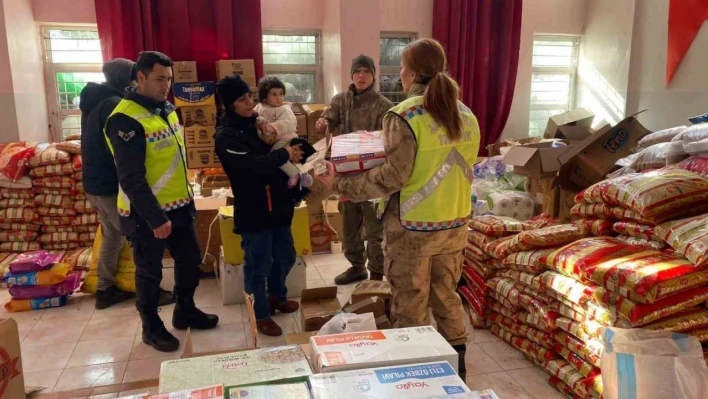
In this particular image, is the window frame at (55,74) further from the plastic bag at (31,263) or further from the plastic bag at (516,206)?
the plastic bag at (516,206)

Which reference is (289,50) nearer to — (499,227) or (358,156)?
(499,227)

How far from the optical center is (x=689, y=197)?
200 centimetres

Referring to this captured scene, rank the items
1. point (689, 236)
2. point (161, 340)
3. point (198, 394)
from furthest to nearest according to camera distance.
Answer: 1. point (161, 340)
2. point (689, 236)
3. point (198, 394)

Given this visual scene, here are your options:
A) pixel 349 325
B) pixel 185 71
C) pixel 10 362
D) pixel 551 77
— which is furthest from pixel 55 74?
pixel 551 77

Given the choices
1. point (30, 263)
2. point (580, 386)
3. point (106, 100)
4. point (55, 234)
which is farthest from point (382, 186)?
point (55, 234)

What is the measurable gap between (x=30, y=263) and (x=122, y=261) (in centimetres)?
51

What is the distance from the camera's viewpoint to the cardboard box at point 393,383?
3.04 feet

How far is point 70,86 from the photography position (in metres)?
4.93

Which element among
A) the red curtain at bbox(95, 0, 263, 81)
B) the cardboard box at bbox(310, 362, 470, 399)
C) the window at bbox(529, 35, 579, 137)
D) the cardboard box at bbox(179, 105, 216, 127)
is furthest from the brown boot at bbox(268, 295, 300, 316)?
the window at bbox(529, 35, 579, 137)

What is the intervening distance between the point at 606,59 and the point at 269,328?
4.92 metres

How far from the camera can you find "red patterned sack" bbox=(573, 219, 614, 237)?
2.25 metres

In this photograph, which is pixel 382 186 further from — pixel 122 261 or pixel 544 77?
pixel 544 77

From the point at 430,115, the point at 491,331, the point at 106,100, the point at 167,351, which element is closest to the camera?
the point at 430,115

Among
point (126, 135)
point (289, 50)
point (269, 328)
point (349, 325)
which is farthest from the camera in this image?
point (289, 50)
